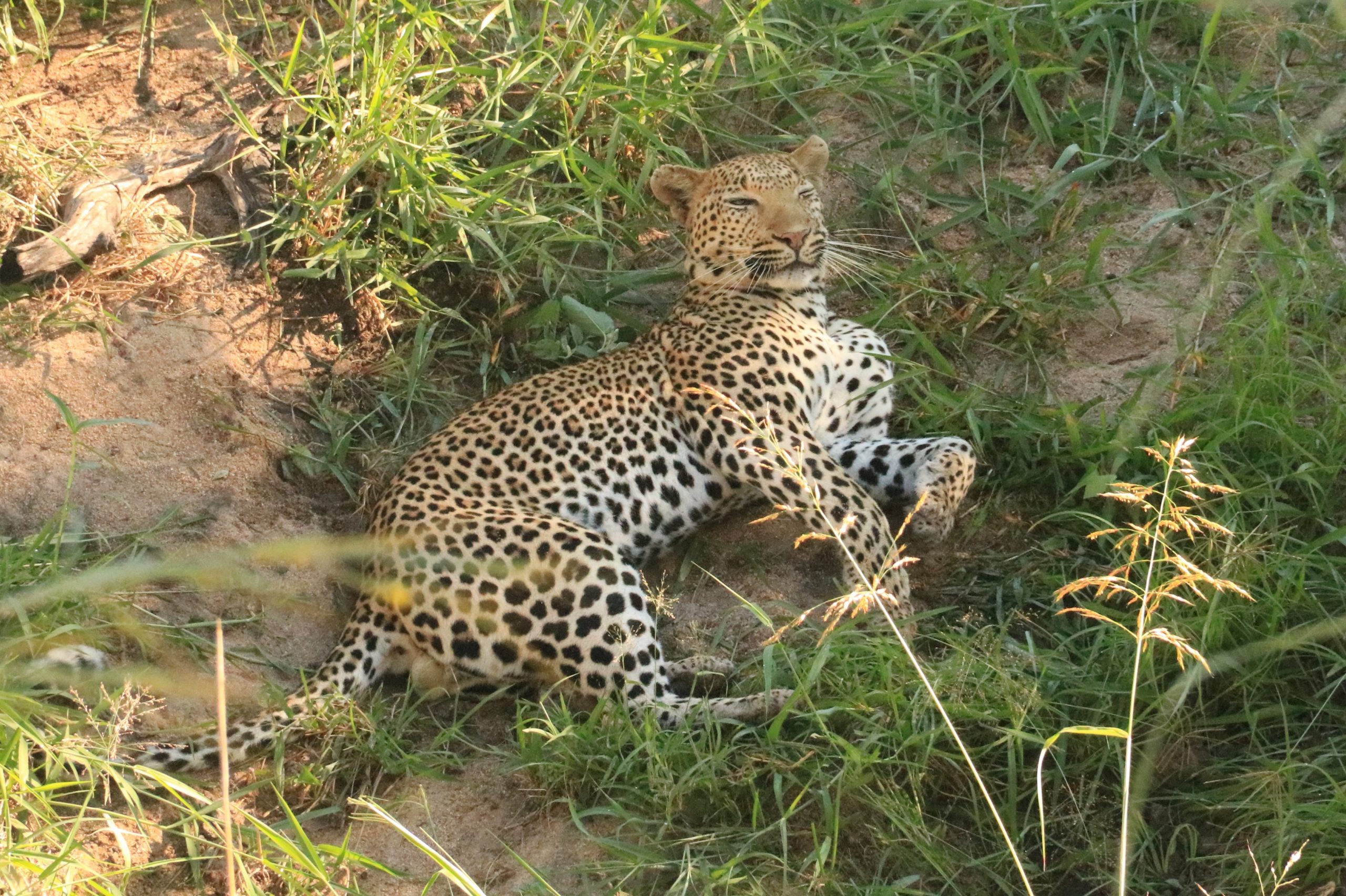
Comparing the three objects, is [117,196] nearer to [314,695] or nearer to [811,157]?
[314,695]

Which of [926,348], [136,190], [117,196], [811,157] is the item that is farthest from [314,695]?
[811,157]

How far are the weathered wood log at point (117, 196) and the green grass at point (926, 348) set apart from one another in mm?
288

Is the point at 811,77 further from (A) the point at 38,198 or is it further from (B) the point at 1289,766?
(B) the point at 1289,766

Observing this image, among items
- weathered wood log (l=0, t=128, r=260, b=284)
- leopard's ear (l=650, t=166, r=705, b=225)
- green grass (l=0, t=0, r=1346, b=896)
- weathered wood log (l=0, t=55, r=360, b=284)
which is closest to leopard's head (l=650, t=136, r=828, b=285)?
leopard's ear (l=650, t=166, r=705, b=225)

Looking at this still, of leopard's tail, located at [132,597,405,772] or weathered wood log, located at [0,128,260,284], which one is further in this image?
weathered wood log, located at [0,128,260,284]

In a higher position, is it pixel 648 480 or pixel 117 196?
pixel 117 196

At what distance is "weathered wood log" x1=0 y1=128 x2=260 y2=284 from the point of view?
6.51m

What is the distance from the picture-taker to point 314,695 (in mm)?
5270

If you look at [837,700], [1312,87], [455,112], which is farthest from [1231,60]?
[837,700]

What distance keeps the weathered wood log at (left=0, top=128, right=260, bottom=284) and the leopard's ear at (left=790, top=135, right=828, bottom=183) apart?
2.62m

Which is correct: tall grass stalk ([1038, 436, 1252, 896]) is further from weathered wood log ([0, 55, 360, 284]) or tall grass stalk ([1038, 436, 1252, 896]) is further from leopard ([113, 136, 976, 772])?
weathered wood log ([0, 55, 360, 284])

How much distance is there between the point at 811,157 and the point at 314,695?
353 cm

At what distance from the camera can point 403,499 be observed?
580cm

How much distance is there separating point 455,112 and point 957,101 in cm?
263
